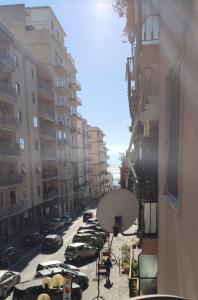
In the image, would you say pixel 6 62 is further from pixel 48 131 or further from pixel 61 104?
pixel 61 104

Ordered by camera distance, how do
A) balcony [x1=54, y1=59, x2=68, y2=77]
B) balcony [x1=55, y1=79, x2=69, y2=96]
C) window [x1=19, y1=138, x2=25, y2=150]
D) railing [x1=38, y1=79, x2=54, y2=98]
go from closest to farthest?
window [x1=19, y1=138, x2=25, y2=150]
railing [x1=38, y1=79, x2=54, y2=98]
balcony [x1=54, y1=59, x2=68, y2=77]
balcony [x1=55, y1=79, x2=69, y2=96]

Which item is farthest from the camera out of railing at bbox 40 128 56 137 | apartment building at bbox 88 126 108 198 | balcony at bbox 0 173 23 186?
apartment building at bbox 88 126 108 198

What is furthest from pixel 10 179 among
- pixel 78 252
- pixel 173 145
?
pixel 173 145

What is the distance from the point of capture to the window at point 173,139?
458 centimetres

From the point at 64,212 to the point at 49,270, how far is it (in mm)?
34191

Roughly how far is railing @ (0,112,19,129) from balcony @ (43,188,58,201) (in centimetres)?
1217

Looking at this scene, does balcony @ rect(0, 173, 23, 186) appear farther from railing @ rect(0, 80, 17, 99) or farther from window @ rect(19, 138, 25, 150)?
railing @ rect(0, 80, 17, 99)

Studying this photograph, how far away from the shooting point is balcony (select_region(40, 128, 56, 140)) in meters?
44.0

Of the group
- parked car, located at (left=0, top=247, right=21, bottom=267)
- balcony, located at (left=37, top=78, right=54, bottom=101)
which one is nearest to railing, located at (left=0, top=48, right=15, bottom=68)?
balcony, located at (left=37, top=78, right=54, bottom=101)

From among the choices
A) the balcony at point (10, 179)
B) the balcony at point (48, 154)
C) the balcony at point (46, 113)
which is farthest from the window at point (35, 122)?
the balcony at point (10, 179)

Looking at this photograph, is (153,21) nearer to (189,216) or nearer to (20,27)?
(189,216)

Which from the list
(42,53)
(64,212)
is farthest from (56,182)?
(42,53)

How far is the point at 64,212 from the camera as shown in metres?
53.5

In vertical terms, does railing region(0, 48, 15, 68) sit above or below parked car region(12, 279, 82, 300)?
above
